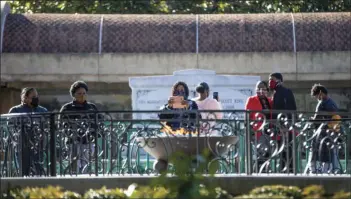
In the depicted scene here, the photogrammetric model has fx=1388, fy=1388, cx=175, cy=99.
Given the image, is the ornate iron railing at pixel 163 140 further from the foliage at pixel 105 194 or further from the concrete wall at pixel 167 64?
the concrete wall at pixel 167 64

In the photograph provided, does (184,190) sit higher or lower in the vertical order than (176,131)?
lower

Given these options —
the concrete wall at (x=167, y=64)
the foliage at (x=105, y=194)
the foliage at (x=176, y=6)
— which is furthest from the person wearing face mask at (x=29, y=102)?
the foliage at (x=176, y=6)

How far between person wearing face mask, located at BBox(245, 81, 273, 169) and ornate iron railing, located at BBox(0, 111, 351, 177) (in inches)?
0.9

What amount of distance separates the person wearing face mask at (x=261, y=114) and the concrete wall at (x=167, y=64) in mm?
7351

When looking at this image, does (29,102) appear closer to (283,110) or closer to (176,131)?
(176,131)

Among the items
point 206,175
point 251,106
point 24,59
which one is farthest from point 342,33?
point 206,175

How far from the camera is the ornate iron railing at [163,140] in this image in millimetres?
15742

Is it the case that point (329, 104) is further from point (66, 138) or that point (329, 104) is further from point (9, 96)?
point (9, 96)

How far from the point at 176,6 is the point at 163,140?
21.0 metres

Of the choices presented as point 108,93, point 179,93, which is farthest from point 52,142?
point 108,93

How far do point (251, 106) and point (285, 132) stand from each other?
3.11 metres

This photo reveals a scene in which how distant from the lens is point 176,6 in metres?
36.7

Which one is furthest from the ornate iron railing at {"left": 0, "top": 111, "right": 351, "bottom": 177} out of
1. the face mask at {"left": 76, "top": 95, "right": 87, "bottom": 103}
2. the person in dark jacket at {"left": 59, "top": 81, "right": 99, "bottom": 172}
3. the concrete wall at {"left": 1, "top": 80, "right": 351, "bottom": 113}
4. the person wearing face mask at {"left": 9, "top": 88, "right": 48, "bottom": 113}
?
the concrete wall at {"left": 1, "top": 80, "right": 351, "bottom": 113}

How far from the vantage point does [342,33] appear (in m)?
27.0
